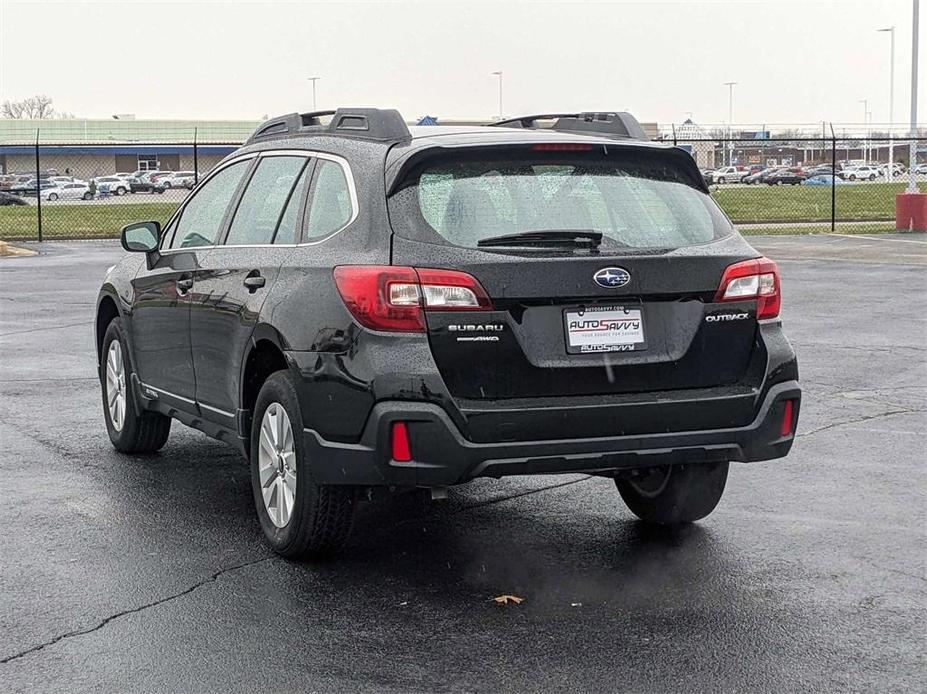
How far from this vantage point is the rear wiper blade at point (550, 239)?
5484mm

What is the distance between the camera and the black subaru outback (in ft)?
17.5

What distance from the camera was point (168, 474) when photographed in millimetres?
7871

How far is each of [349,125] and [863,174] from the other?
278ft

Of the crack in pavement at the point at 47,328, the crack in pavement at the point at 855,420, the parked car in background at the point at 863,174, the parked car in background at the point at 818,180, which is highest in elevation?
the parked car in background at the point at 863,174

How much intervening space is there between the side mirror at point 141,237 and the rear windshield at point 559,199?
2414 millimetres

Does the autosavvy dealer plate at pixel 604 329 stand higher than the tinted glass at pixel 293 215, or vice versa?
the tinted glass at pixel 293 215

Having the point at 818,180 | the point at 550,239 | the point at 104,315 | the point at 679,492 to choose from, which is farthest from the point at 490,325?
the point at 818,180

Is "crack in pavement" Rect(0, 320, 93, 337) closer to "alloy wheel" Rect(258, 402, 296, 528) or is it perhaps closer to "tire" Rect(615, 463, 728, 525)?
"alloy wheel" Rect(258, 402, 296, 528)

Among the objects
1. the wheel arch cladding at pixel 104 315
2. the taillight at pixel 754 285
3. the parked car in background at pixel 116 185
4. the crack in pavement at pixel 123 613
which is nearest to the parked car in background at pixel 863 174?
the parked car in background at pixel 116 185

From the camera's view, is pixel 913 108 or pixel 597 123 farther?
pixel 913 108

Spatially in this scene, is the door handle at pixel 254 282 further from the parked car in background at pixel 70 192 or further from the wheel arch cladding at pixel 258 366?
the parked car in background at pixel 70 192

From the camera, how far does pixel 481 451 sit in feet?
17.5

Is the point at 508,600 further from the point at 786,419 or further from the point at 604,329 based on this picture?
the point at 786,419

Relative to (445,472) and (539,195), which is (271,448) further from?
(539,195)
